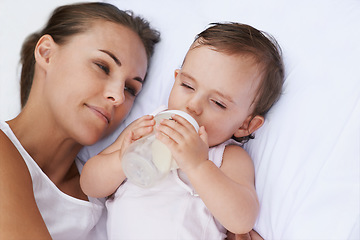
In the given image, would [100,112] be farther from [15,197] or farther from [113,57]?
[15,197]

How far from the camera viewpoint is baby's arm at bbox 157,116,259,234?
102 centimetres

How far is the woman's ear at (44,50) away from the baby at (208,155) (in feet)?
1.45

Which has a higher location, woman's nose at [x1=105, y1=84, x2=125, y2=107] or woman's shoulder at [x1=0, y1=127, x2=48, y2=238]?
woman's nose at [x1=105, y1=84, x2=125, y2=107]

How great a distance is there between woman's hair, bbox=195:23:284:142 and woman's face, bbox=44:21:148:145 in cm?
31

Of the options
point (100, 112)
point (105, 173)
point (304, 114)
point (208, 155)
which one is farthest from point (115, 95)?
point (304, 114)

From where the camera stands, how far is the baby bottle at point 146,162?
98 centimetres

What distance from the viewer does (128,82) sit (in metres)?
1.45

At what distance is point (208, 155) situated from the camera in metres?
1.15

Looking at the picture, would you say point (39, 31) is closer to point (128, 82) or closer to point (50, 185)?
point (128, 82)

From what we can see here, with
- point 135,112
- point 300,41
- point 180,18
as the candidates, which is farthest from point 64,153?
point 300,41

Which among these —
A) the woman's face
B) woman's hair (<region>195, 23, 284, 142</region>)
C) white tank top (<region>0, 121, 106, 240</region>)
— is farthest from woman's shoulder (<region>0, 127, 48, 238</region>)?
woman's hair (<region>195, 23, 284, 142</region>)

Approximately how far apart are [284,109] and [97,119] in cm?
66

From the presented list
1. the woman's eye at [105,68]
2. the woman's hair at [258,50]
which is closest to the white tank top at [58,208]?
the woman's eye at [105,68]

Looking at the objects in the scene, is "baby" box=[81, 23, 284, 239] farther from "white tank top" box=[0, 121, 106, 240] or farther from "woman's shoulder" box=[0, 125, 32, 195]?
"woman's shoulder" box=[0, 125, 32, 195]
